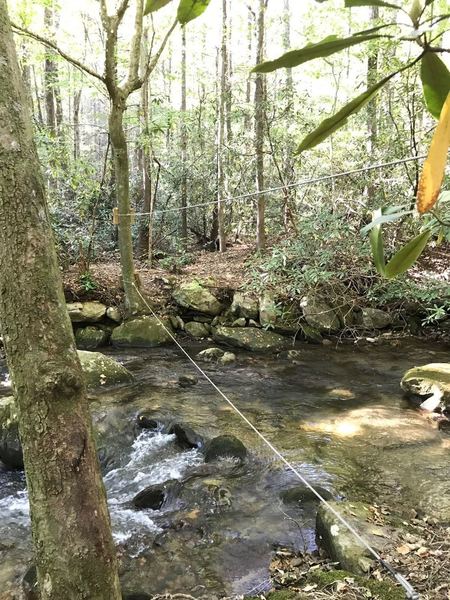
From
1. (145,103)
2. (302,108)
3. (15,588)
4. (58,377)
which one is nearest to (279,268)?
(302,108)

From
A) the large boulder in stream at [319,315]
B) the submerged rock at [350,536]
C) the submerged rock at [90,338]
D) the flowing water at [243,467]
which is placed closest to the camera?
the submerged rock at [350,536]

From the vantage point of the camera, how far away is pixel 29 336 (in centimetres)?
123

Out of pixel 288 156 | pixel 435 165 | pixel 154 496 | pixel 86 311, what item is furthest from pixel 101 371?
pixel 288 156

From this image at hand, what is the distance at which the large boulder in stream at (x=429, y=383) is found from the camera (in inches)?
192

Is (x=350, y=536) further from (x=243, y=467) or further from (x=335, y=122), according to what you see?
(x=335, y=122)

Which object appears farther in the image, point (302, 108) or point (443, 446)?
point (302, 108)

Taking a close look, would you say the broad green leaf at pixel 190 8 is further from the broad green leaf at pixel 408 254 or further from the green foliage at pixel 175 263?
the green foliage at pixel 175 263

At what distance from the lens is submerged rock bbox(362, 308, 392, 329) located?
24.6 feet

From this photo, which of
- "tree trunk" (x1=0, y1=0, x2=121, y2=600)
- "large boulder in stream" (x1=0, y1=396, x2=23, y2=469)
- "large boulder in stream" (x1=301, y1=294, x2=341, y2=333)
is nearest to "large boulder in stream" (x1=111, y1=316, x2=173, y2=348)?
"large boulder in stream" (x1=301, y1=294, x2=341, y2=333)

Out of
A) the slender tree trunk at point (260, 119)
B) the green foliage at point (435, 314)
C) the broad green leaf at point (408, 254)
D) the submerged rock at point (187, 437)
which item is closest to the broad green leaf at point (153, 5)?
the broad green leaf at point (408, 254)

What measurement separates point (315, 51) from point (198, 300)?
7118 mm

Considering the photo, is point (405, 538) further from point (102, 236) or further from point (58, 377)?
point (102, 236)

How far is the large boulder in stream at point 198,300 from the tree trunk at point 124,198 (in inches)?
29.0

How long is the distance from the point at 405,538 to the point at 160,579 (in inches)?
58.6
